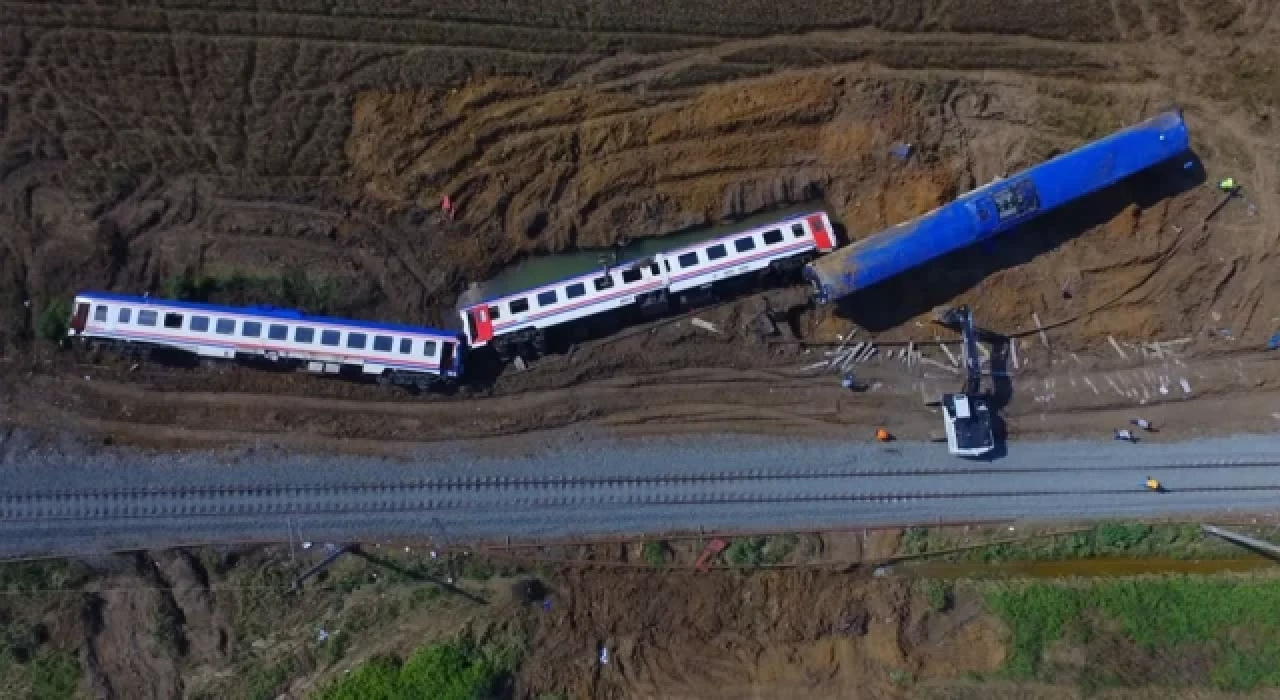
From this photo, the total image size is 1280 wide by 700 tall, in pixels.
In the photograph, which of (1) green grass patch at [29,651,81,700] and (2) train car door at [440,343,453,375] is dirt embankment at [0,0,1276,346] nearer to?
(2) train car door at [440,343,453,375]

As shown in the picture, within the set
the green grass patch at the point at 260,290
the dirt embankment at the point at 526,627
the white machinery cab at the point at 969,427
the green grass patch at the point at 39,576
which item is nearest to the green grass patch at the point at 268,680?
the dirt embankment at the point at 526,627

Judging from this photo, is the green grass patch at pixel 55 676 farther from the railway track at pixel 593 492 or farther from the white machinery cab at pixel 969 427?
the white machinery cab at pixel 969 427

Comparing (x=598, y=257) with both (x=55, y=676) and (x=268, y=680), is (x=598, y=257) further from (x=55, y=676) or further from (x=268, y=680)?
(x=55, y=676)

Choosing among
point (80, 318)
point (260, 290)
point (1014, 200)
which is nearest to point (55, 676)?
point (80, 318)

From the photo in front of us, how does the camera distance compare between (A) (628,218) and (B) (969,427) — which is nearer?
(B) (969,427)

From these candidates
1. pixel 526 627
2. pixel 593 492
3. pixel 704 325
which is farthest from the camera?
pixel 704 325

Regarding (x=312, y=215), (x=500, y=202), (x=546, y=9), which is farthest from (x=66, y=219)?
(x=546, y=9)

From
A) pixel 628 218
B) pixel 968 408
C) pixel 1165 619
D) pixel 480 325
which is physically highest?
pixel 628 218
